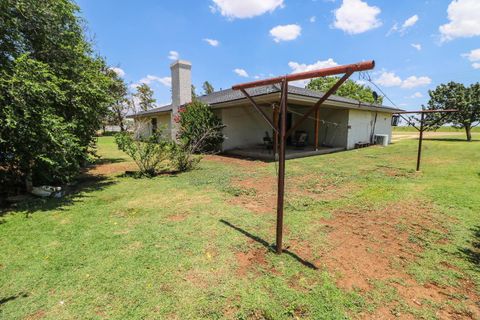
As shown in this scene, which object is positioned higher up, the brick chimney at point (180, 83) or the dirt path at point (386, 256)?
the brick chimney at point (180, 83)

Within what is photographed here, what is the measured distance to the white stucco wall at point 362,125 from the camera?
49.8 ft

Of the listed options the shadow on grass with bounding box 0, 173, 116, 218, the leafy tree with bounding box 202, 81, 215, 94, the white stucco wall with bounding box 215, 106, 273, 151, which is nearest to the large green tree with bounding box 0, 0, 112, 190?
the shadow on grass with bounding box 0, 173, 116, 218

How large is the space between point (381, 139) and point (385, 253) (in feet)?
54.2

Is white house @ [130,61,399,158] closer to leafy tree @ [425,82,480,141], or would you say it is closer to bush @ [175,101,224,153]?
bush @ [175,101,224,153]

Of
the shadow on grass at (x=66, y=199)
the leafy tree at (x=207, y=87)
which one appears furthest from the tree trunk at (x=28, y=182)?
the leafy tree at (x=207, y=87)

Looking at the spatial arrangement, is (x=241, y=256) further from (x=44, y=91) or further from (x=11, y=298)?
(x=44, y=91)

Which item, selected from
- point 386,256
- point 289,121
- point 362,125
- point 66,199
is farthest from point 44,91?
point 362,125

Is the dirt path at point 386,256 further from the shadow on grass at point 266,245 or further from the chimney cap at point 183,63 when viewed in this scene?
the chimney cap at point 183,63

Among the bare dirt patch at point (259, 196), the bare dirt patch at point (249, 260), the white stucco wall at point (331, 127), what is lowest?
the bare dirt patch at point (249, 260)

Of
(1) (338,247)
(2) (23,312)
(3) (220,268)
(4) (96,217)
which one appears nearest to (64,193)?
(4) (96,217)

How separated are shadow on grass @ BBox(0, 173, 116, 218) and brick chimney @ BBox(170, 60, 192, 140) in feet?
25.0

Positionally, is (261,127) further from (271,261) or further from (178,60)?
(271,261)

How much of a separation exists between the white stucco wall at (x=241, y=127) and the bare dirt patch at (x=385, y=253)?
962 centimetres

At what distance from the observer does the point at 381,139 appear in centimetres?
1733
